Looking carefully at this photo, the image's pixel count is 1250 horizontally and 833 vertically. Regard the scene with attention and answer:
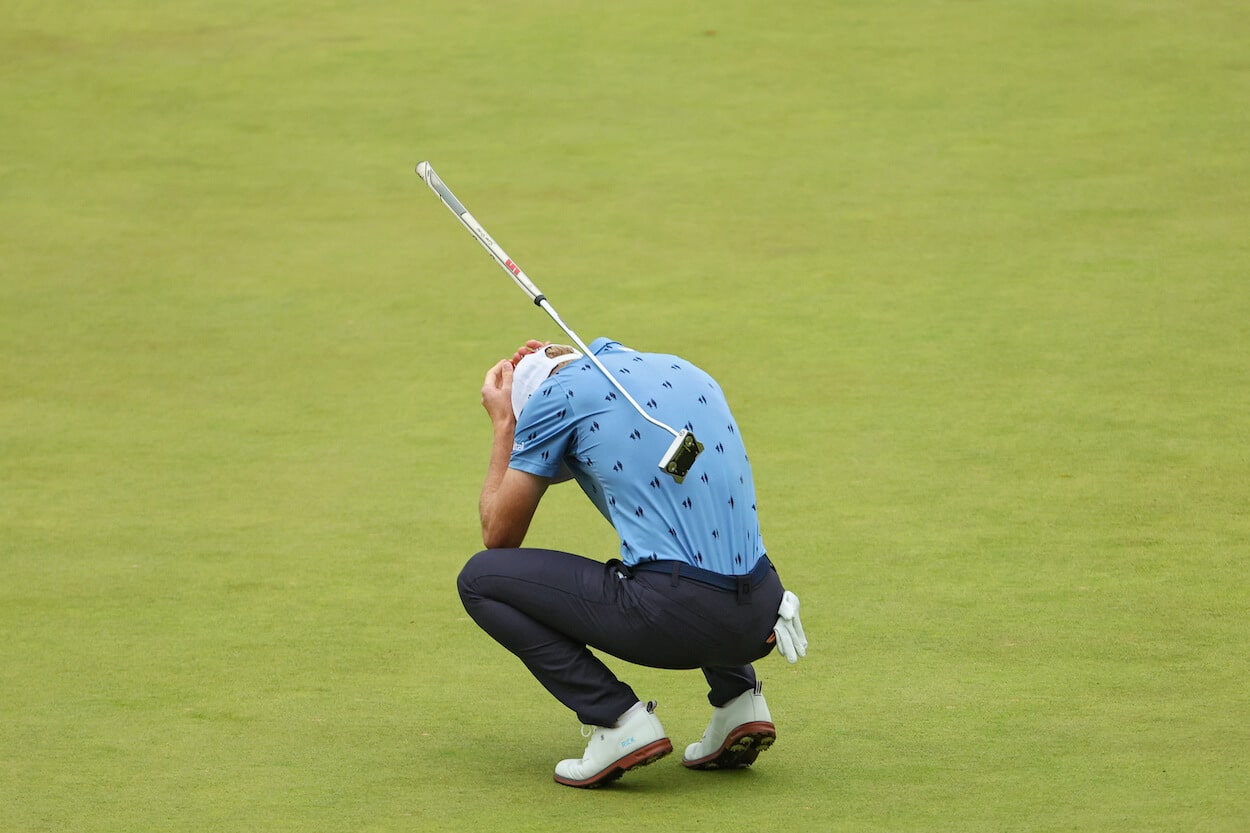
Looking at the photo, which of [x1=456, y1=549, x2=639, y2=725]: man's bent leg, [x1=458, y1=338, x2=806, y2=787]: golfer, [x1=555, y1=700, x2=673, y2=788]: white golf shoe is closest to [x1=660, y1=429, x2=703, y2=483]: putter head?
[x1=458, y1=338, x2=806, y2=787]: golfer

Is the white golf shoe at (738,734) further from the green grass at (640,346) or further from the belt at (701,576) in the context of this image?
the belt at (701,576)

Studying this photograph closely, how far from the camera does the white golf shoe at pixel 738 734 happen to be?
359 centimetres

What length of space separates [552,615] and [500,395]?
500 millimetres

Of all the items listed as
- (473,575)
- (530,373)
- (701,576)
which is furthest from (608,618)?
(530,373)

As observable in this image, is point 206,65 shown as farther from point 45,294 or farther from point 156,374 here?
point 156,374

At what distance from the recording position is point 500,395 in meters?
3.69

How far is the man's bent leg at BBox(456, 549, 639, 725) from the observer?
3521mm

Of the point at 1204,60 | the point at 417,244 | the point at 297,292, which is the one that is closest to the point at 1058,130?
the point at 1204,60

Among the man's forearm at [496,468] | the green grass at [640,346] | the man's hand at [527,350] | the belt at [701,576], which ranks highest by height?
the man's hand at [527,350]

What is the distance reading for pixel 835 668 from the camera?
14.1 ft

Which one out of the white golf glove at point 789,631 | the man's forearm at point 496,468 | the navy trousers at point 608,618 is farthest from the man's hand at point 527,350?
the white golf glove at point 789,631

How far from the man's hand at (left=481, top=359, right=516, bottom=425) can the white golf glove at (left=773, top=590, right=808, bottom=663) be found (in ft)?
2.37

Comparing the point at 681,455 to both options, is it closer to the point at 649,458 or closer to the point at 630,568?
the point at 649,458

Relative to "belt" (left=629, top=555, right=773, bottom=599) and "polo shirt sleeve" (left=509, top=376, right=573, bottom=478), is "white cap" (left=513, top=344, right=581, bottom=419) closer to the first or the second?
"polo shirt sleeve" (left=509, top=376, right=573, bottom=478)
